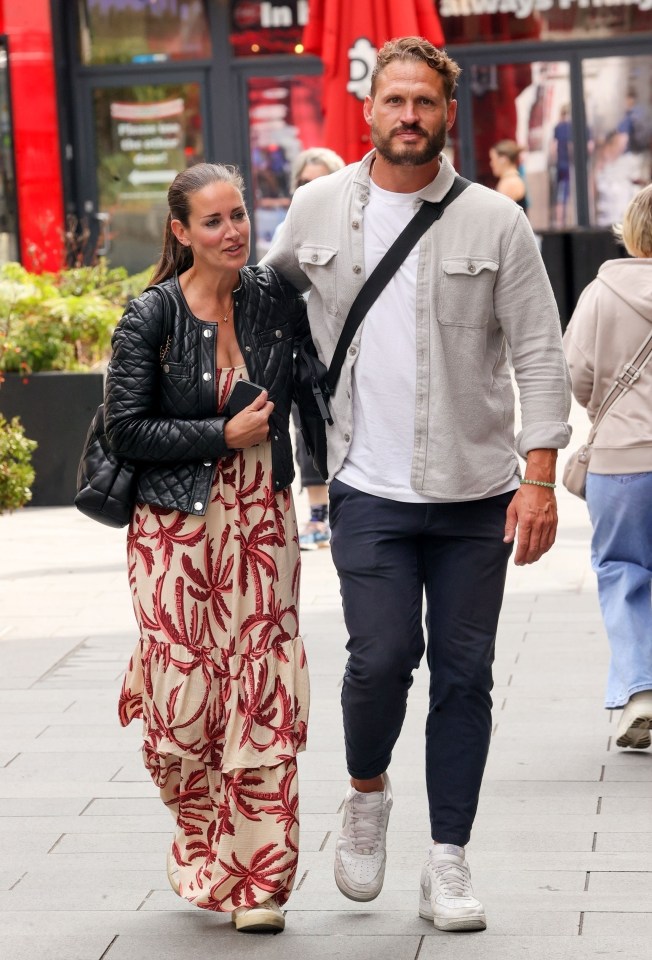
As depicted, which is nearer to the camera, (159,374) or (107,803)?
(159,374)

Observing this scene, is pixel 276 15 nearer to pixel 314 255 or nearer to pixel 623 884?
pixel 314 255

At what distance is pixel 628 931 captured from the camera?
3.76 meters

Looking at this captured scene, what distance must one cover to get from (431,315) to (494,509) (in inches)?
18.7

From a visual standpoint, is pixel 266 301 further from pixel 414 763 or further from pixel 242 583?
pixel 414 763

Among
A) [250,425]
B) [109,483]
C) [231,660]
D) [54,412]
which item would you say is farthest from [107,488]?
[54,412]

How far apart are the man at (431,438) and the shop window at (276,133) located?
12059 mm

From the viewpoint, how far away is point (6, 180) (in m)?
15.5

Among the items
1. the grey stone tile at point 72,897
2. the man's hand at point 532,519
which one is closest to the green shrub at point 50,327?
the grey stone tile at point 72,897

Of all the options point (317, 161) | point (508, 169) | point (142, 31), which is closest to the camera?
point (317, 161)

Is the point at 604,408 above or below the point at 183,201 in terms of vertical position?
below

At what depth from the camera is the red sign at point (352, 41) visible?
11.2 meters

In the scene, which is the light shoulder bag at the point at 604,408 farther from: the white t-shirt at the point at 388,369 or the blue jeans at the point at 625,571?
the white t-shirt at the point at 388,369

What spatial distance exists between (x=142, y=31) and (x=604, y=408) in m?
11.4

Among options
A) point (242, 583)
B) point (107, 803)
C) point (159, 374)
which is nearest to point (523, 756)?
point (107, 803)
